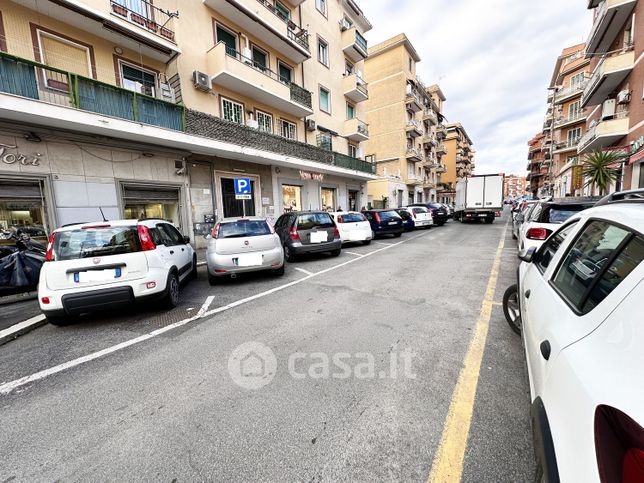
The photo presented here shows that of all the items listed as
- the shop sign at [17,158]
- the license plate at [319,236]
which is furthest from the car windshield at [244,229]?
the shop sign at [17,158]

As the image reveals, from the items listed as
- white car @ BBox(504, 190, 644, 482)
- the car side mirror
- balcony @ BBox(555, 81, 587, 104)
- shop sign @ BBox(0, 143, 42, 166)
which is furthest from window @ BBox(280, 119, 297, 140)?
balcony @ BBox(555, 81, 587, 104)

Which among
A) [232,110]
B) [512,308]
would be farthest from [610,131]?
[232,110]

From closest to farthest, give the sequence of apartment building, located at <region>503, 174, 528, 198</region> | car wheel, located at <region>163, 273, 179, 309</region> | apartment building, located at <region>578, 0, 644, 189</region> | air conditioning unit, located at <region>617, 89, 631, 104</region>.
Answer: car wheel, located at <region>163, 273, 179, 309</region> < apartment building, located at <region>578, 0, 644, 189</region> < air conditioning unit, located at <region>617, 89, 631, 104</region> < apartment building, located at <region>503, 174, 528, 198</region>

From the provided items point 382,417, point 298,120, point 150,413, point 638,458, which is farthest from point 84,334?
point 298,120

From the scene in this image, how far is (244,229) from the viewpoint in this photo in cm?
631

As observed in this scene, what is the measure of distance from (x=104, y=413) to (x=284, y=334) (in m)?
1.89

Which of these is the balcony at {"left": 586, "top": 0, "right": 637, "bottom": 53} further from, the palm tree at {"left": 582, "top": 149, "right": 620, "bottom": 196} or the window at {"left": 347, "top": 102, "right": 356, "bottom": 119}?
the window at {"left": 347, "top": 102, "right": 356, "bottom": 119}

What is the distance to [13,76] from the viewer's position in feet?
22.2

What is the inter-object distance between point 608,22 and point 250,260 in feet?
74.1

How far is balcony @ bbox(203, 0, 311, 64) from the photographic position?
11.9 m

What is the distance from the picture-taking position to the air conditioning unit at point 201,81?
1105cm

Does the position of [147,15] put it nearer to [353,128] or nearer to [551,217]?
[353,128]

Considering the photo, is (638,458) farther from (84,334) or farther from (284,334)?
(84,334)

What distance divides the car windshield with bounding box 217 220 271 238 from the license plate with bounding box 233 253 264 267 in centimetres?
46
